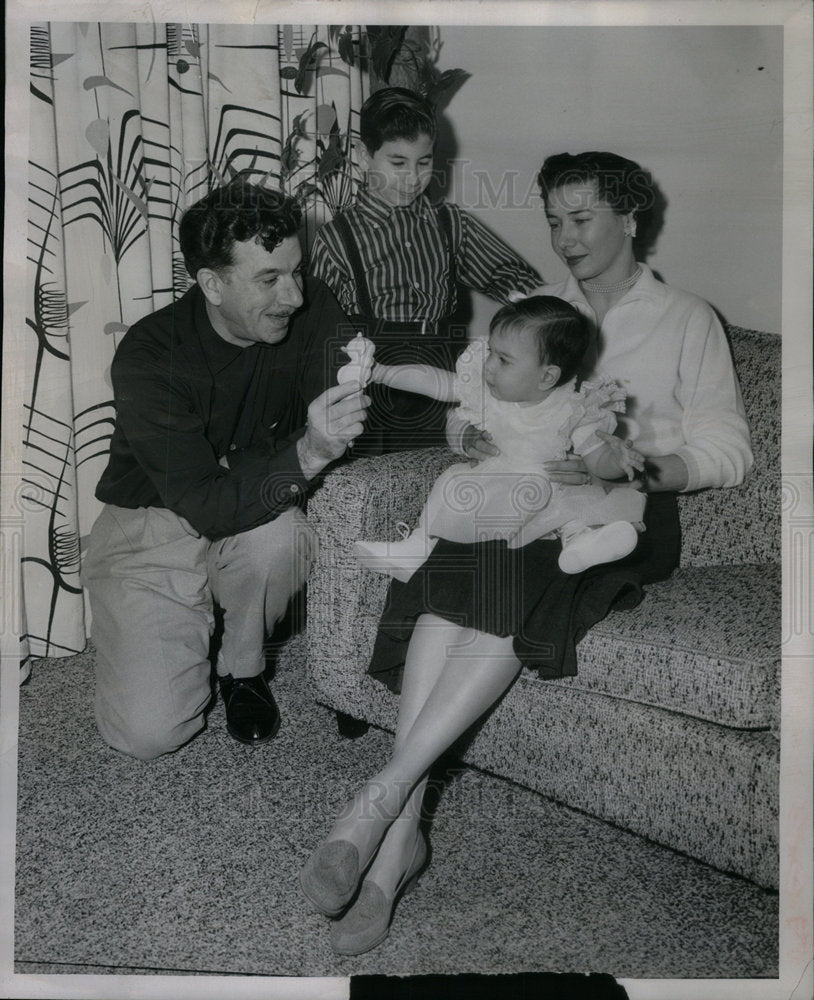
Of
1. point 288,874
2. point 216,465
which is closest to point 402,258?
point 216,465

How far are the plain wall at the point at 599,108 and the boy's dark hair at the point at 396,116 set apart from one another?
34 mm

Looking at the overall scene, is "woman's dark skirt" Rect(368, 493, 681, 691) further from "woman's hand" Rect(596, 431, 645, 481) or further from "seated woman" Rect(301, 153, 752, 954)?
"woman's hand" Rect(596, 431, 645, 481)

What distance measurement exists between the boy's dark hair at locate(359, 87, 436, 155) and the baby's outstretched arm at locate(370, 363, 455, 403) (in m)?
0.33

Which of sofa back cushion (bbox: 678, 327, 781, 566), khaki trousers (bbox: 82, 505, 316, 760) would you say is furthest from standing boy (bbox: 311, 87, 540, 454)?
sofa back cushion (bbox: 678, 327, 781, 566)

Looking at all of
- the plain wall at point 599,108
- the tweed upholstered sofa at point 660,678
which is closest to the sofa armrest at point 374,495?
the tweed upholstered sofa at point 660,678

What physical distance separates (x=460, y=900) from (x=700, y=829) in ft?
1.15

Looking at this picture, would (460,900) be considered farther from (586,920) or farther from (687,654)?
(687,654)

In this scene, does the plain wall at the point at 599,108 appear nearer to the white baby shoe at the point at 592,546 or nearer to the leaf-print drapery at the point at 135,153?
the leaf-print drapery at the point at 135,153

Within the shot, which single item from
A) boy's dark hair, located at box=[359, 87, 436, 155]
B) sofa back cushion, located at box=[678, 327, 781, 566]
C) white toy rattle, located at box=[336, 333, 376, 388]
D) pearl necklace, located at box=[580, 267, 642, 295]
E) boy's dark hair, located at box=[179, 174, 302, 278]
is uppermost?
boy's dark hair, located at box=[359, 87, 436, 155]

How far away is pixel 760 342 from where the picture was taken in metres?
1.35

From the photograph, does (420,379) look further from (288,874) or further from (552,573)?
(288,874)

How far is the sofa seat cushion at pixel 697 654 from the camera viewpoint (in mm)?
1252

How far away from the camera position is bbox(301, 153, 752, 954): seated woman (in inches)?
50.4

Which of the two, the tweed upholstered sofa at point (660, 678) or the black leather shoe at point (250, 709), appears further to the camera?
the black leather shoe at point (250, 709)
